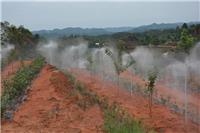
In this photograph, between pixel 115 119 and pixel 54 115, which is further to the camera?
pixel 54 115

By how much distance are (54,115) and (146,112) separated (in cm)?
382

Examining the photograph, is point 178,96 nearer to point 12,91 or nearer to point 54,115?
point 54,115

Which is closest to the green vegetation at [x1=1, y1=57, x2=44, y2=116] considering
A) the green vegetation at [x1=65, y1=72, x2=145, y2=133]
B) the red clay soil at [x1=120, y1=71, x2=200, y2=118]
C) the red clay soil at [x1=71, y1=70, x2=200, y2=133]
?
the green vegetation at [x1=65, y1=72, x2=145, y2=133]

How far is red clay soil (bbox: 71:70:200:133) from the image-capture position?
15648 mm

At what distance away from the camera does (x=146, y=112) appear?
18.0 m

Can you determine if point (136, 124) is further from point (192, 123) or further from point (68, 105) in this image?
point (68, 105)

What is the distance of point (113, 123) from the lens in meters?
15.3

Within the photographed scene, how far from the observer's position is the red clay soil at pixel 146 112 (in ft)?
51.3

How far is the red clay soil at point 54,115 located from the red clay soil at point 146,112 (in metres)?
1.61

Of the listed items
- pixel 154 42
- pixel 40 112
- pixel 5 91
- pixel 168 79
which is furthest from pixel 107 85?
pixel 154 42

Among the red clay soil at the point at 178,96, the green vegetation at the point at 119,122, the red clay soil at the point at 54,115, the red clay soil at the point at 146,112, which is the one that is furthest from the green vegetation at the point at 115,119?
the red clay soil at the point at 178,96

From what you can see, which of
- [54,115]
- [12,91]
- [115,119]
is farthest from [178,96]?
[12,91]

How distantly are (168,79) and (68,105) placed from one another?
10.4 m

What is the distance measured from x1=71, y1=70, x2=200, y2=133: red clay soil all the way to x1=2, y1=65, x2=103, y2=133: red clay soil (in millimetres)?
1613
